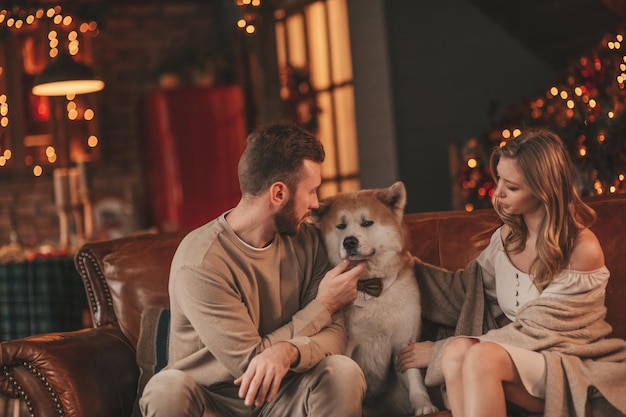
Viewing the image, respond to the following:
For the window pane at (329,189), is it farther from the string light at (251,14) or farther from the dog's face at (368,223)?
the dog's face at (368,223)

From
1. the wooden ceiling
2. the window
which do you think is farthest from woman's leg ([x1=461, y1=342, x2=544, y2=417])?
the window

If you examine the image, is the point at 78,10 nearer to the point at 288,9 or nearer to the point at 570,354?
the point at 288,9

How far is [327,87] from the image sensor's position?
6.96 m

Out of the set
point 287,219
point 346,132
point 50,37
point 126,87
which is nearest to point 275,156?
point 287,219

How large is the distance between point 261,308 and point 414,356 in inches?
18.1

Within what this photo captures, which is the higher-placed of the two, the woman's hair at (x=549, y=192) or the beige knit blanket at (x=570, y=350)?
the woman's hair at (x=549, y=192)

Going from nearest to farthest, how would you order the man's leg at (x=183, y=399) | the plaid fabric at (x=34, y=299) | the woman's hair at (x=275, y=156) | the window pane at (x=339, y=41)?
the man's leg at (x=183, y=399)
the woman's hair at (x=275, y=156)
the plaid fabric at (x=34, y=299)
the window pane at (x=339, y=41)

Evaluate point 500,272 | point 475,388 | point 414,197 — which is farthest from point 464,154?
point 475,388

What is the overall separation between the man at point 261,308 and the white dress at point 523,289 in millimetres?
414

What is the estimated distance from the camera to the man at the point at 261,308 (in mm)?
2291

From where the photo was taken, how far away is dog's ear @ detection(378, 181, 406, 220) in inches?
106

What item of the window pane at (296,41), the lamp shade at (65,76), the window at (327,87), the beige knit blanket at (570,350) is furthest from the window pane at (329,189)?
the beige knit blanket at (570,350)

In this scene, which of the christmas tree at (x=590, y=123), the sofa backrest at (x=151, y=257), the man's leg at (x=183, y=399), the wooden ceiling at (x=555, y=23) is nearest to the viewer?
the man's leg at (x=183, y=399)

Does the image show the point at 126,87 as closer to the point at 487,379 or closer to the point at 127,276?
the point at 127,276
